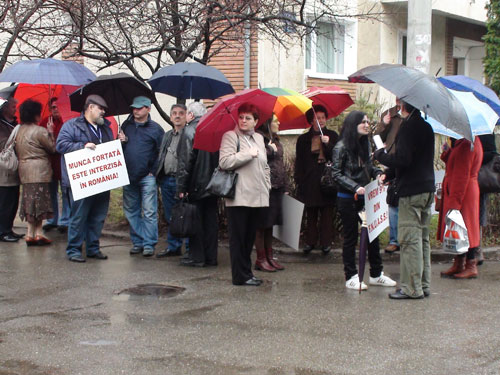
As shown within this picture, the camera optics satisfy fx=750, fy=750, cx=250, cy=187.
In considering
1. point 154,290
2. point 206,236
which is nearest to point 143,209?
point 206,236

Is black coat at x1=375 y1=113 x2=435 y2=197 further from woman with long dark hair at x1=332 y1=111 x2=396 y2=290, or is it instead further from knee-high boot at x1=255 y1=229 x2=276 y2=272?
knee-high boot at x1=255 y1=229 x2=276 y2=272

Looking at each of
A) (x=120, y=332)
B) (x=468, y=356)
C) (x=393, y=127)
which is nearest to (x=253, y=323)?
(x=120, y=332)

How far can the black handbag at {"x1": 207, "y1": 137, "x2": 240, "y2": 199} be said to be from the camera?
7387 millimetres

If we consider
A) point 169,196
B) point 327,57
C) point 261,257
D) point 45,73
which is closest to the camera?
point 261,257

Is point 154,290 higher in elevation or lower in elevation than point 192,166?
lower

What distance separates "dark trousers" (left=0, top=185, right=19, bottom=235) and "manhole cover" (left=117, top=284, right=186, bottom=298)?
3.34 metres

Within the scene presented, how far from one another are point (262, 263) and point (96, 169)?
2.21 metres

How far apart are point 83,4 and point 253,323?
4686 millimetres

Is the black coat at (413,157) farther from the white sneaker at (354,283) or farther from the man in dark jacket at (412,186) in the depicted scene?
the white sneaker at (354,283)

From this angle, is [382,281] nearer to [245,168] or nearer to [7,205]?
[245,168]

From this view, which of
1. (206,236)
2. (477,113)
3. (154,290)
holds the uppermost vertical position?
(477,113)

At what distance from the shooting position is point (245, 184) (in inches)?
292

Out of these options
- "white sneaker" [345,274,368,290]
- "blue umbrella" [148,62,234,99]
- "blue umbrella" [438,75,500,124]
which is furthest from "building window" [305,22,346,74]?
"white sneaker" [345,274,368,290]

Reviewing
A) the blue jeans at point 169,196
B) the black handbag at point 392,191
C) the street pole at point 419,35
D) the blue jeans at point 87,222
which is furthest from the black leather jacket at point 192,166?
the street pole at point 419,35
